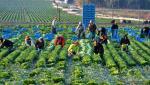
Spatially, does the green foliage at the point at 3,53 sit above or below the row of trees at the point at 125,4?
above

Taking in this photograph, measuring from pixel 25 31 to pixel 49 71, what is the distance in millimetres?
18827

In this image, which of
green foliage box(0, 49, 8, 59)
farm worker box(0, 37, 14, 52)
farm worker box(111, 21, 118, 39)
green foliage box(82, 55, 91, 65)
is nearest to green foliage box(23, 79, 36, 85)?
A: green foliage box(82, 55, 91, 65)

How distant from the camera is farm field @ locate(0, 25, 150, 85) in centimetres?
1920

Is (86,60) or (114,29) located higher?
(86,60)

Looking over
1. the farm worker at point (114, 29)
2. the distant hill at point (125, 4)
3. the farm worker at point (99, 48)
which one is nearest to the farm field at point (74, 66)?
the farm worker at point (99, 48)

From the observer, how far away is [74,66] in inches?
887

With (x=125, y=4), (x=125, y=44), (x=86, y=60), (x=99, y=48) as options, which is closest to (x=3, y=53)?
(x=86, y=60)

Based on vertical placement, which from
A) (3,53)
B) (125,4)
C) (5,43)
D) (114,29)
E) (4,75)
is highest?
(4,75)

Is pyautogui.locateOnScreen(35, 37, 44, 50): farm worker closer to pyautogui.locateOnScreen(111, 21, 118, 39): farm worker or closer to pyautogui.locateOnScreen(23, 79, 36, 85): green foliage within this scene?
pyautogui.locateOnScreen(111, 21, 118, 39): farm worker

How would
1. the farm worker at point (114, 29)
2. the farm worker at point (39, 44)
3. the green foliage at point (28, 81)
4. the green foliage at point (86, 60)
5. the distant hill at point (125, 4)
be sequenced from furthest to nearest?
the distant hill at point (125, 4), the farm worker at point (114, 29), the farm worker at point (39, 44), the green foliage at point (86, 60), the green foliage at point (28, 81)

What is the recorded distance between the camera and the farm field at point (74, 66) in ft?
63.0

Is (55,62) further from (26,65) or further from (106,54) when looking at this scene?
(106,54)

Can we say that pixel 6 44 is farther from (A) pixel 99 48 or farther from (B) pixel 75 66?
(B) pixel 75 66

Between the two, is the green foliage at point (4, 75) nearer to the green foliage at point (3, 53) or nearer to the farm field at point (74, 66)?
the farm field at point (74, 66)
